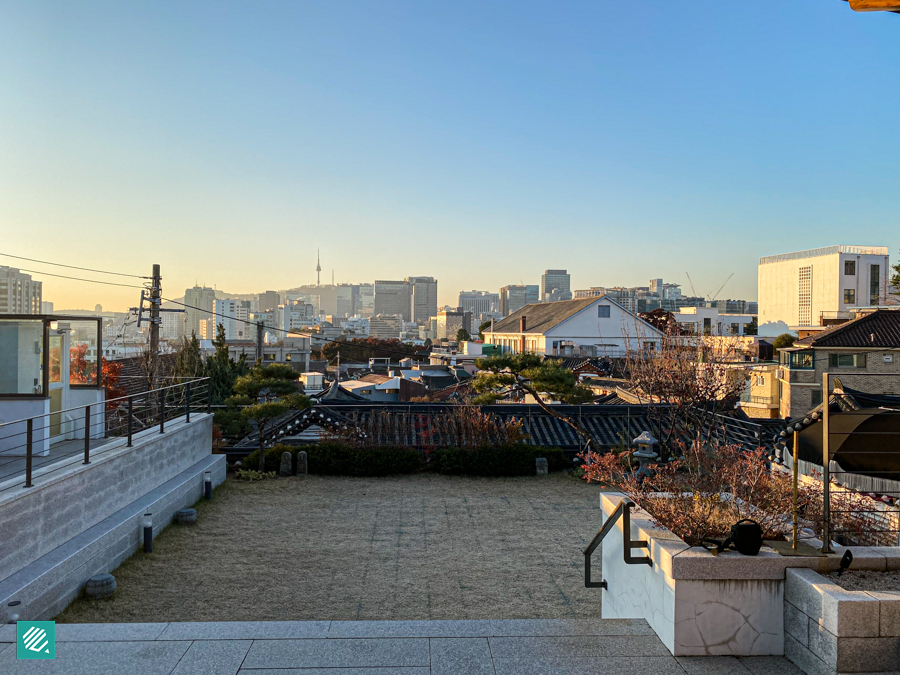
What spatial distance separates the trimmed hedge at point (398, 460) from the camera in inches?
502

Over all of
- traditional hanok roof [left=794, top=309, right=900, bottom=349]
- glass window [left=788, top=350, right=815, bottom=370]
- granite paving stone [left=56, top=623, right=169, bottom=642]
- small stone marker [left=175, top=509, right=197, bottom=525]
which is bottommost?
small stone marker [left=175, top=509, right=197, bottom=525]

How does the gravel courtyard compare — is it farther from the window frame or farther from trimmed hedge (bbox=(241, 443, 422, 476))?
the window frame

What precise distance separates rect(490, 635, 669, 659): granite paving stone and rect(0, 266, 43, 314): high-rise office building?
3501 cm

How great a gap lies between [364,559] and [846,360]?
29.2 m

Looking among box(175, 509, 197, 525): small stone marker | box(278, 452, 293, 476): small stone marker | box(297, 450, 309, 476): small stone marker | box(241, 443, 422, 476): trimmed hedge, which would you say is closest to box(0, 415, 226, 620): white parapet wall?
box(175, 509, 197, 525): small stone marker

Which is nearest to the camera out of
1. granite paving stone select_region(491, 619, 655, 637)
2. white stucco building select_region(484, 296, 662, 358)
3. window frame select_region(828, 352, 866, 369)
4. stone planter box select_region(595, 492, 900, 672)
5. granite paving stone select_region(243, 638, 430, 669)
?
granite paving stone select_region(243, 638, 430, 669)

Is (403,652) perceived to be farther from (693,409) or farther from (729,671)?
(693,409)

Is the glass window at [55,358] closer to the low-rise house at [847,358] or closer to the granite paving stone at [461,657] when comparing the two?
the granite paving stone at [461,657]

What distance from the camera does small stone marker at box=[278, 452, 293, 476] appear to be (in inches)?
500

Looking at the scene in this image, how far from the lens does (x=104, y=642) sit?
4023 mm

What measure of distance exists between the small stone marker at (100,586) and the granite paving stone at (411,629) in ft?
9.98

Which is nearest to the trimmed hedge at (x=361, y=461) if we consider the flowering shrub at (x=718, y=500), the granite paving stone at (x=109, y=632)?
the flowering shrub at (x=718, y=500)

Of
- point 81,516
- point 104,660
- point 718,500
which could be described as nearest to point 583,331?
point 81,516

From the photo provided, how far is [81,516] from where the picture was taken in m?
6.59
